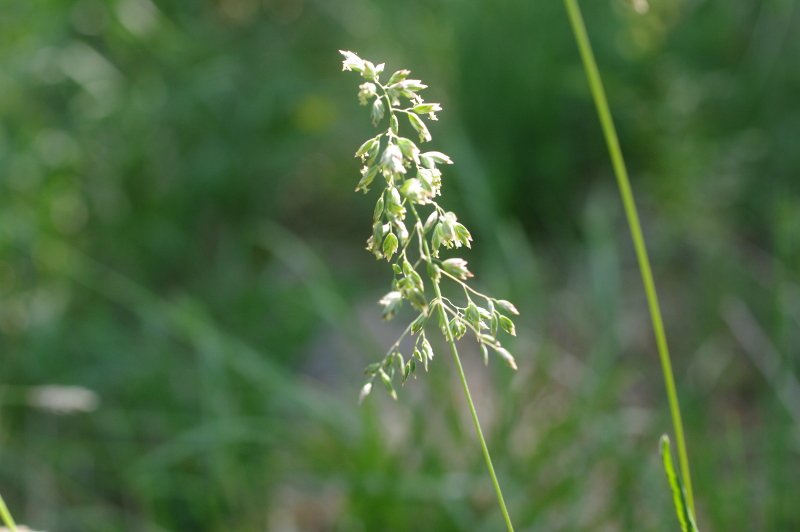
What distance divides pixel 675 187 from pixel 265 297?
1.35 m

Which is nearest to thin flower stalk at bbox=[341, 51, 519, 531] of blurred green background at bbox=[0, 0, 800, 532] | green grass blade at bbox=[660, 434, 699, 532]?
green grass blade at bbox=[660, 434, 699, 532]

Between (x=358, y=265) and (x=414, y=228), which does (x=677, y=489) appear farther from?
(x=358, y=265)

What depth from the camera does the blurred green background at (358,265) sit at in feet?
7.25

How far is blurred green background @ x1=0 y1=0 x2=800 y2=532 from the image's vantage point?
2210 mm

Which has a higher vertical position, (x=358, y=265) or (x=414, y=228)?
(x=358, y=265)

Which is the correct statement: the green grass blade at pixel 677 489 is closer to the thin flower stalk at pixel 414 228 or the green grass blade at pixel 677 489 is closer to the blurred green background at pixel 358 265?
the thin flower stalk at pixel 414 228

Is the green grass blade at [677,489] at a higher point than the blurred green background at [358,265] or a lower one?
lower

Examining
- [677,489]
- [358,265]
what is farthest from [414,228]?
[358,265]

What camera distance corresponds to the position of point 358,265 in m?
3.37

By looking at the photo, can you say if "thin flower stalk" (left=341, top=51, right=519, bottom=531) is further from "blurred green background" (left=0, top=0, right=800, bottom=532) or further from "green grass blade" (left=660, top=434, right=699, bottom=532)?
"blurred green background" (left=0, top=0, right=800, bottom=532)

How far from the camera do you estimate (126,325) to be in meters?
2.95

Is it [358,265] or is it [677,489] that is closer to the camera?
[677,489]

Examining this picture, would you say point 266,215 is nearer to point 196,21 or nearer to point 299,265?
point 299,265

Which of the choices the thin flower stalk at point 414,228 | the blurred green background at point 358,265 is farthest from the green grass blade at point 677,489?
the blurred green background at point 358,265
